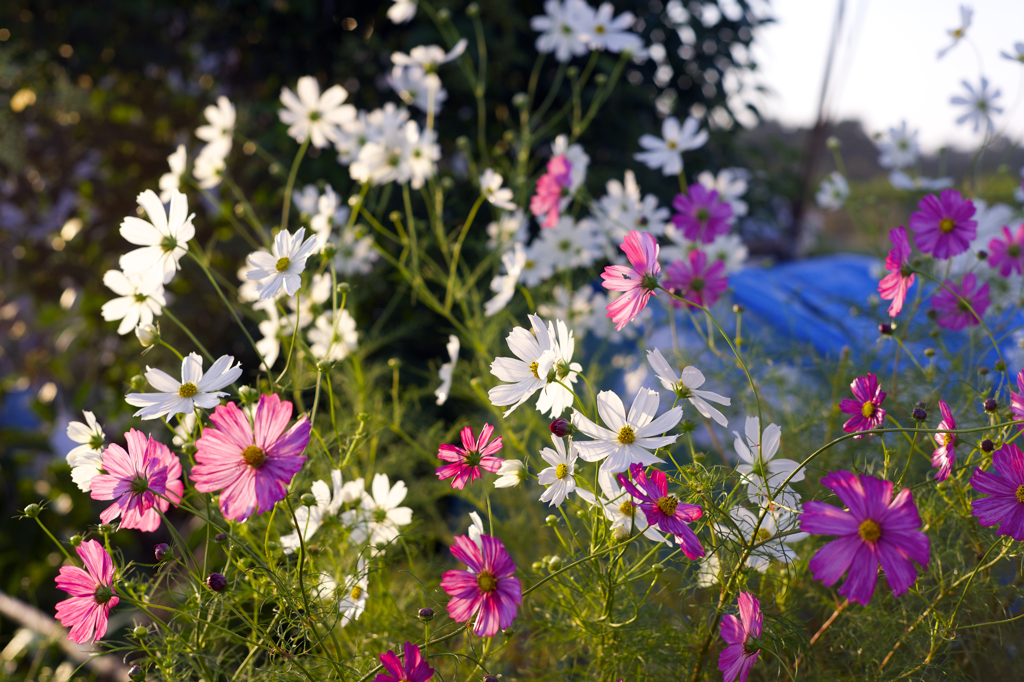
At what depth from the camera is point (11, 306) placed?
1.98m

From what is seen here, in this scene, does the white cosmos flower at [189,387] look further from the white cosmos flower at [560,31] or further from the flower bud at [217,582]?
the white cosmos flower at [560,31]

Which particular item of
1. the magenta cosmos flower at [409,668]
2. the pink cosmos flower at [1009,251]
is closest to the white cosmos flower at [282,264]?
the magenta cosmos flower at [409,668]

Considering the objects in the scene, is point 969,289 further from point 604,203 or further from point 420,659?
point 420,659

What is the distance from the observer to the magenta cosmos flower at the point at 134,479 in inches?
18.0

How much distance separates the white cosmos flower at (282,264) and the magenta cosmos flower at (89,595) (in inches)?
8.8

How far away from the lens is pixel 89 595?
0.48 m

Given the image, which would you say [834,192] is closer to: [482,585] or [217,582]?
[482,585]

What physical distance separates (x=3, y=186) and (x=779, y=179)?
2413 mm

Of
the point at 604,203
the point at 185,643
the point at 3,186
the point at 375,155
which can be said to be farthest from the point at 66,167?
the point at 185,643

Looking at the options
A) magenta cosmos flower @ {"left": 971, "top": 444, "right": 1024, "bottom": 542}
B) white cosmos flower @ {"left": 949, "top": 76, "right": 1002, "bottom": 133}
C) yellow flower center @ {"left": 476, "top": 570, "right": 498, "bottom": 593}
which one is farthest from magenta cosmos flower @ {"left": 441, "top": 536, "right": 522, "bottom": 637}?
white cosmos flower @ {"left": 949, "top": 76, "right": 1002, "bottom": 133}

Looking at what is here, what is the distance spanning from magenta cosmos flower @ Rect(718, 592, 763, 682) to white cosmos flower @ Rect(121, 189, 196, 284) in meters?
0.53

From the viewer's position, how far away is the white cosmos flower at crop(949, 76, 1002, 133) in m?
1.02

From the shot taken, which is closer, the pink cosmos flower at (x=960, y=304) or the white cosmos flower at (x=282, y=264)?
the white cosmos flower at (x=282, y=264)

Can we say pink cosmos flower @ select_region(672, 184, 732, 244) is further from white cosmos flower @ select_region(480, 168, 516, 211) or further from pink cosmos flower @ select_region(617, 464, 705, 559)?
pink cosmos flower @ select_region(617, 464, 705, 559)
